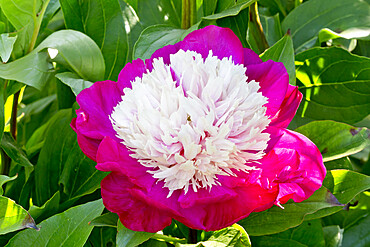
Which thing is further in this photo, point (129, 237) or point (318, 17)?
point (318, 17)

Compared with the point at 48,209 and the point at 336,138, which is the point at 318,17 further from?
the point at 48,209

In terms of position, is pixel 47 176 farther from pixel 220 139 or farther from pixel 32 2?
pixel 220 139

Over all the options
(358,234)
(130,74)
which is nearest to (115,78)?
(130,74)

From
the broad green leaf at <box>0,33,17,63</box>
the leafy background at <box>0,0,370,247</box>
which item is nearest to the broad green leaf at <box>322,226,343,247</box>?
the leafy background at <box>0,0,370,247</box>

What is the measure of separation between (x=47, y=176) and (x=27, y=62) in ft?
0.49

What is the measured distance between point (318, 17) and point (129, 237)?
1.58ft

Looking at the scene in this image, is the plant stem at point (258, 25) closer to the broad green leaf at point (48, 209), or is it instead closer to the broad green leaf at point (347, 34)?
the broad green leaf at point (347, 34)

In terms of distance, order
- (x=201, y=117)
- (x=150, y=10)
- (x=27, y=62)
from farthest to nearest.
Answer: (x=150, y=10) → (x=27, y=62) → (x=201, y=117)

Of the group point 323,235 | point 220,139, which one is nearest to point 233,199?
point 220,139

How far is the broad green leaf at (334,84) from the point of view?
0.64m

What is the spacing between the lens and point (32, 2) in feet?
1.91

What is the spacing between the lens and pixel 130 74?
0.49 m

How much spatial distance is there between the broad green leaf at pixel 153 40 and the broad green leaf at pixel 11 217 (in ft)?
0.68

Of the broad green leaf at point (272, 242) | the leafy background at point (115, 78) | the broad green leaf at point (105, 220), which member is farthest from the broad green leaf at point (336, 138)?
the broad green leaf at point (105, 220)
